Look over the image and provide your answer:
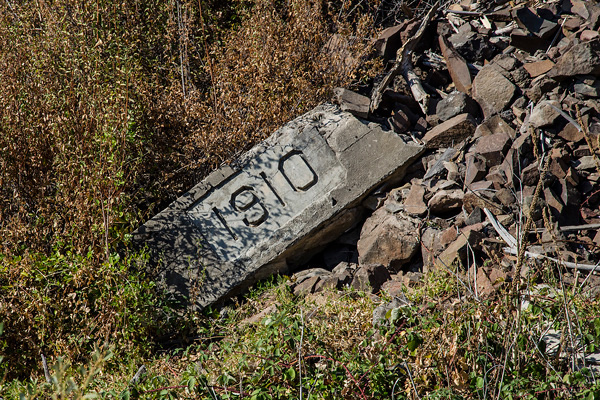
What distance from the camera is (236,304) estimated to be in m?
4.05

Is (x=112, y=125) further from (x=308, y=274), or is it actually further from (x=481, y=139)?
(x=481, y=139)

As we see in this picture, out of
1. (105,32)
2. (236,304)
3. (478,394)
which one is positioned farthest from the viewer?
(105,32)

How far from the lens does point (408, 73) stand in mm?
5078

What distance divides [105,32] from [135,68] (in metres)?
0.60

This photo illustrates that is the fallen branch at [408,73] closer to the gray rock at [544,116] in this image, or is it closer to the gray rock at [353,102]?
the gray rock at [353,102]

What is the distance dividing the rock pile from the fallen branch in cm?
1

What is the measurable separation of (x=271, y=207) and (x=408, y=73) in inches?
77.6

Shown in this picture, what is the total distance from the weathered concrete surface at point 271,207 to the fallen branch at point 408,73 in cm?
51

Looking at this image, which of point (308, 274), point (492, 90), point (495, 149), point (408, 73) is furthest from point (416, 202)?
point (408, 73)

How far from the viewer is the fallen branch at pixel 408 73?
189 inches

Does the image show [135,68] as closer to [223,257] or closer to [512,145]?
[223,257]

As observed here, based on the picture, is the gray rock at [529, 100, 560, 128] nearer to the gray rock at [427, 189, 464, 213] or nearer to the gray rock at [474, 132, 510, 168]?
the gray rock at [474, 132, 510, 168]

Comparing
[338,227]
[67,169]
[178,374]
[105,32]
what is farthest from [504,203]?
[105,32]

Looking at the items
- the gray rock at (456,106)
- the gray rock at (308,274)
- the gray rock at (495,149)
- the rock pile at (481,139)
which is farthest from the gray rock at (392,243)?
the gray rock at (456,106)
